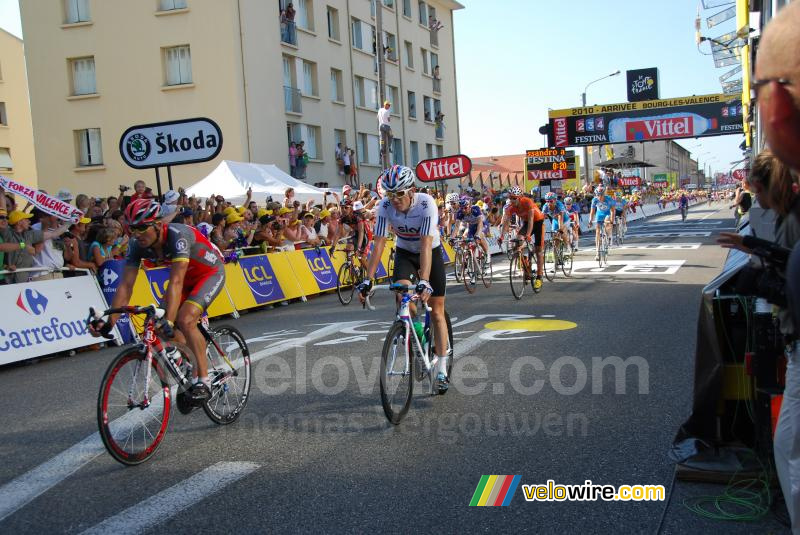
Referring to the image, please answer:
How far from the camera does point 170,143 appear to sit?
12.8 meters

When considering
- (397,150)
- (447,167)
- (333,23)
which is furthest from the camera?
(397,150)

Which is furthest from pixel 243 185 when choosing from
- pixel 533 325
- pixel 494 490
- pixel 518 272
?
pixel 494 490

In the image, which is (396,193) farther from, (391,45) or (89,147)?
(391,45)

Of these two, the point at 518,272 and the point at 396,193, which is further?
the point at 518,272

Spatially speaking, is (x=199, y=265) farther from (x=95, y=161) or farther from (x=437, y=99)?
(x=437, y=99)

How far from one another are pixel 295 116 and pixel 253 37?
403cm

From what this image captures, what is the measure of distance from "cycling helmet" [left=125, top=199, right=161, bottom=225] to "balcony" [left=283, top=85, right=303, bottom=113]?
28.3m

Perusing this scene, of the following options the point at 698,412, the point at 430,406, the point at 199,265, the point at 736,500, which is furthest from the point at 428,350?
the point at 736,500

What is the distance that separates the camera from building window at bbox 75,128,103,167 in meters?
32.0

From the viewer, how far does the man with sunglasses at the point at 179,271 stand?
5492mm

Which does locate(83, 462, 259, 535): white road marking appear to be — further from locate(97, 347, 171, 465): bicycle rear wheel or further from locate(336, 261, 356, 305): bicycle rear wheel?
locate(336, 261, 356, 305): bicycle rear wheel

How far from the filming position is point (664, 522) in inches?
150

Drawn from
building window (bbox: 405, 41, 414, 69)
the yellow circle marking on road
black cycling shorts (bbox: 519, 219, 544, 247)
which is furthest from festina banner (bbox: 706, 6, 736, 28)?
building window (bbox: 405, 41, 414, 69)

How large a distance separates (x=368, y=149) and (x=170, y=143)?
89.5 feet
